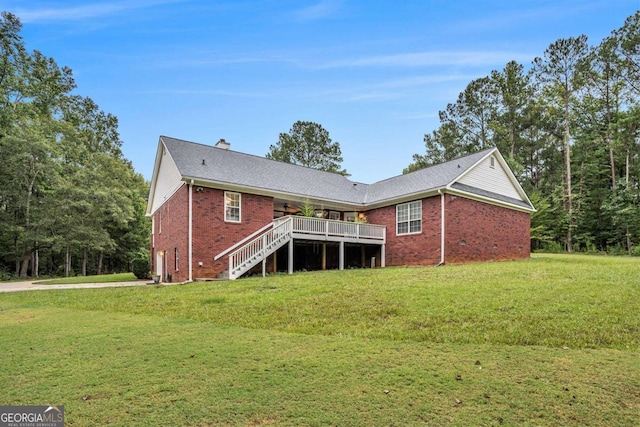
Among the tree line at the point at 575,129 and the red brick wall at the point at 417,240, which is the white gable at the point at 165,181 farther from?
the tree line at the point at 575,129

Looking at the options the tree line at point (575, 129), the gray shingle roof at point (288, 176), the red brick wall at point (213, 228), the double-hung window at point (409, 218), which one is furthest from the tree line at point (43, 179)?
the tree line at point (575, 129)

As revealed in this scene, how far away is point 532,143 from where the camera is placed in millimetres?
36219

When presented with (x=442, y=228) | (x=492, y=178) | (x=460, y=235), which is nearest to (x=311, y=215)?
(x=442, y=228)

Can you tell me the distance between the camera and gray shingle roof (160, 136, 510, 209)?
51.1ft

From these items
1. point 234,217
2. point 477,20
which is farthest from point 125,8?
point 477,20

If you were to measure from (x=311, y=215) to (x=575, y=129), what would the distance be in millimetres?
28083

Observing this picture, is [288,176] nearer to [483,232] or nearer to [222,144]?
[222,144]

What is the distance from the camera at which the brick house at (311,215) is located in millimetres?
14602

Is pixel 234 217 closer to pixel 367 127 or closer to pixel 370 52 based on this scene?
pixel 370 52

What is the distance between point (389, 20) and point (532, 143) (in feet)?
95.2

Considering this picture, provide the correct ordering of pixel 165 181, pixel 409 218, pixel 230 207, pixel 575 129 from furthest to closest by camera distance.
Answer: 1. pixel 575 129
2. pixel 165 181
3. pixel 409 218
4. pixel 230 207

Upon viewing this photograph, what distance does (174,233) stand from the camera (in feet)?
52.7

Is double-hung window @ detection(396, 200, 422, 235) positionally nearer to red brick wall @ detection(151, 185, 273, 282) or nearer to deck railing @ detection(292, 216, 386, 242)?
deck railing @ detection(292, 216, 386, 242)

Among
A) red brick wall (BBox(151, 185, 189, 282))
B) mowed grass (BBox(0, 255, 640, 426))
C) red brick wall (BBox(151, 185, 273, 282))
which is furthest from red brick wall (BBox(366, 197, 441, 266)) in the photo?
red brick wall (BBox(151, 185, 189, 282))
